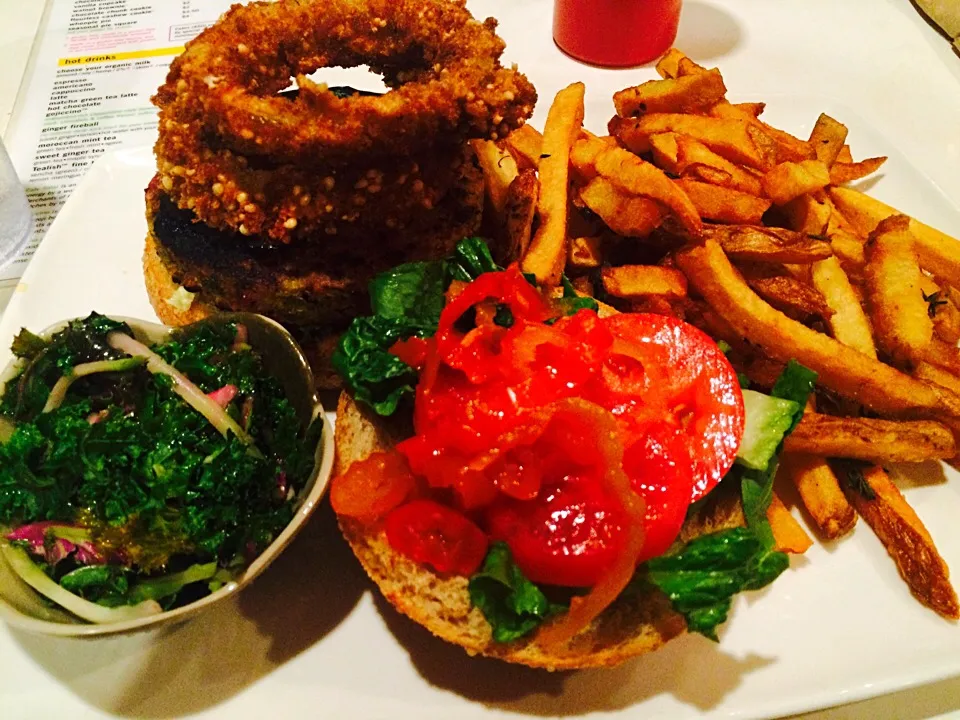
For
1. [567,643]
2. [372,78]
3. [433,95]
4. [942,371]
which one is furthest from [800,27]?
[567,643]

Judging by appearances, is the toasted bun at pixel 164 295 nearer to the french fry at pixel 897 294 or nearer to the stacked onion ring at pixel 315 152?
the stacked onion ring at pixel 315 152

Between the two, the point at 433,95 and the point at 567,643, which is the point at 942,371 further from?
the point at 433,95

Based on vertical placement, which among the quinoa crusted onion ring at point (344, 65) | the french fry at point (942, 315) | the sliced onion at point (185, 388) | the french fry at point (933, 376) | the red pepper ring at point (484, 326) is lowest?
the sliced onion at point (185, 388)

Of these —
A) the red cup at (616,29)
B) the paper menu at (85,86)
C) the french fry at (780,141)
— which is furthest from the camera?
the red cup at (616,29)

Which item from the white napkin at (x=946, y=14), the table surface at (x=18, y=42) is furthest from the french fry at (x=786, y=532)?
the white napkin at (x=946, y=14)

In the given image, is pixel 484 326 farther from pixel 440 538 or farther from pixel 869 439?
pixel 869 439

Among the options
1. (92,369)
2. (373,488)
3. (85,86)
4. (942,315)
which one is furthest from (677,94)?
(85,86)
